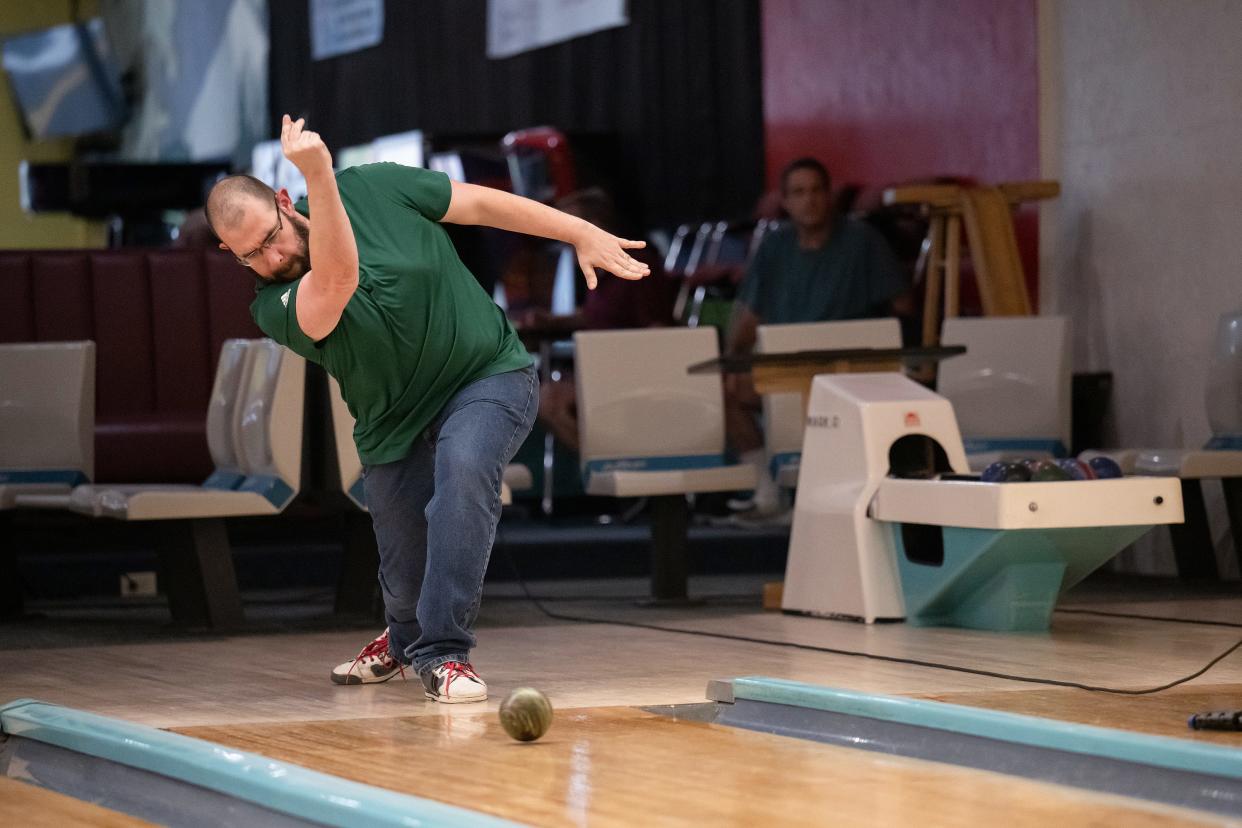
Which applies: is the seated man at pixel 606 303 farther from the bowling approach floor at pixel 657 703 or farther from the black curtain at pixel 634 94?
the bowling approach floor at pixel 657 703

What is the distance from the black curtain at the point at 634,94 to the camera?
9375 mm

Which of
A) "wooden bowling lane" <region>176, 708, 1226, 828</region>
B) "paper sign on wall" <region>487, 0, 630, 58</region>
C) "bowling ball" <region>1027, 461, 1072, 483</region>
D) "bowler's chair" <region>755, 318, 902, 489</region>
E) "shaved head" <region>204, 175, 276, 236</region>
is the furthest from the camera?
"paper sign on wall" <region>487, 0, 630, 58</region>

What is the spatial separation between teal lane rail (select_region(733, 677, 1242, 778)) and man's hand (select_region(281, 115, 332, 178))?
1245 millimetres

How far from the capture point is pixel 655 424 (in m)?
6.21

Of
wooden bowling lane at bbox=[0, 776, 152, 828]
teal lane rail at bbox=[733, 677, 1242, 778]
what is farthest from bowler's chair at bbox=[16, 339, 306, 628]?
wooden bowling lane at bbox=[0, 776, 152, 828]

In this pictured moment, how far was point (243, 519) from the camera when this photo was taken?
651 cm

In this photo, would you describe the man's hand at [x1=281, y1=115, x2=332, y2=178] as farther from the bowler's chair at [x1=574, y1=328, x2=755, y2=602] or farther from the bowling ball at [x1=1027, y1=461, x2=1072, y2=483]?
the bowler's chair at [x1=574, y1=328, x2=755, y2=602]

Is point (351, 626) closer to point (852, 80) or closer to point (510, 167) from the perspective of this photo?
point (852, 80)

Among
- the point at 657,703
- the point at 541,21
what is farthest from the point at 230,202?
the point at 541,21

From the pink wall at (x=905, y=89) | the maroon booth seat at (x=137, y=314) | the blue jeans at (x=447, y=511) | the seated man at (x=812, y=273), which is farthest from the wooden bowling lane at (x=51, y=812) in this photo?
the pink wall at (x=905, y=89)

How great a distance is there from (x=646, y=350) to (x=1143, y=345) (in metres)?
1.98

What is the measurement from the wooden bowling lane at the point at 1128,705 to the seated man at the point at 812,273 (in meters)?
3.73

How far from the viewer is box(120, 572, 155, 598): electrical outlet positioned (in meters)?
6.84

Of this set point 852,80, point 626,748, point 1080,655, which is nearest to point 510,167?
point 852,80
